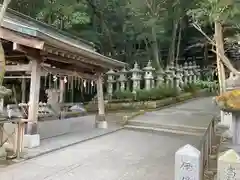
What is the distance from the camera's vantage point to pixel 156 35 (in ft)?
75.9

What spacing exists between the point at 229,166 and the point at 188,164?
0.50m

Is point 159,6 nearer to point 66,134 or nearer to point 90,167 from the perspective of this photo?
point 66,134

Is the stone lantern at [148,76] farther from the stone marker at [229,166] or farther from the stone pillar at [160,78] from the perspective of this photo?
the stone marker at [229,166]

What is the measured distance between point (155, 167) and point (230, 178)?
3537 mm

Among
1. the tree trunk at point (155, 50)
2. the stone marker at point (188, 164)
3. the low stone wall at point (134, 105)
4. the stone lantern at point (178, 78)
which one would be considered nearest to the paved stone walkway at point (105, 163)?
the stone marker at point (188, 164)

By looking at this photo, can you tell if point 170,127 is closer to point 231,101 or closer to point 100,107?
point 100,107

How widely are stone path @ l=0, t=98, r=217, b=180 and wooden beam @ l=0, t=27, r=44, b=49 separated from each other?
3.04m

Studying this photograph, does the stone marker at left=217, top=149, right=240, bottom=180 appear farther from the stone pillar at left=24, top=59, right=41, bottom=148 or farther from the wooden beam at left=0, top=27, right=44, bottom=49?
the stone pillar at left=24, top=59, right=41, bottom=148

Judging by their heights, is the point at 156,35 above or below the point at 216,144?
above

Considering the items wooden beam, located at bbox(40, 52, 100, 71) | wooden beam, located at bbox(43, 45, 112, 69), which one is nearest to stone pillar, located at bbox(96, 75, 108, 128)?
wooden beam, located at bbox(40, 52, 100, 71)

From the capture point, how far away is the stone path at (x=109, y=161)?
6.27 m

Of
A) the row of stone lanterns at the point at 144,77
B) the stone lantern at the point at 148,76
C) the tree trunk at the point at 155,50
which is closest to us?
the stone lantern at the point at 148,76

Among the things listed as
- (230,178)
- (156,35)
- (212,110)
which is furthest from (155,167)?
(156,35)

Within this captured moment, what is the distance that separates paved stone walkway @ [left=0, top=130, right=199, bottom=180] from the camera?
6254mm
